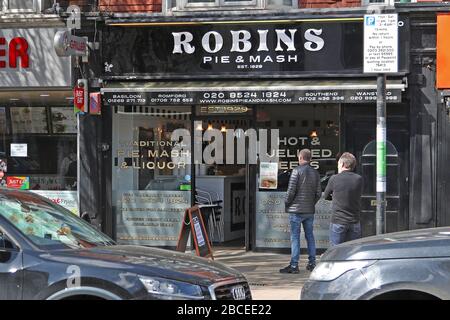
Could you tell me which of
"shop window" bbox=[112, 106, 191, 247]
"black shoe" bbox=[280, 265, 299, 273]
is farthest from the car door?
"shop window" bbox=[112, 106, 191, 247]

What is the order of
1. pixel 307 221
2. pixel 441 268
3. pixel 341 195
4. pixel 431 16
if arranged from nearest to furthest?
pixel 441 268 < pixel 341 195 < pixel 307 221 < pixel 431 16

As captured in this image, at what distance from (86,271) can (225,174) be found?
801 centimetres

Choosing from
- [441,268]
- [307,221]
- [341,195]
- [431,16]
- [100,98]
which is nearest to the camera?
[441,268]

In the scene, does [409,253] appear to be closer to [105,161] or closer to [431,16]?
[431,16]

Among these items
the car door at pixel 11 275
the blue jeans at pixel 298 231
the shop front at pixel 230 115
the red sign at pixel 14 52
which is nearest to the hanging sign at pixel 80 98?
the shop front at pixel 230 115

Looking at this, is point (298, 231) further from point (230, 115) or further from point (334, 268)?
point (334, 268)

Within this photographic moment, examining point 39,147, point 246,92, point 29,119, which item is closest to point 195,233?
point 246,92

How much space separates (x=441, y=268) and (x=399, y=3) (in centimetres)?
758

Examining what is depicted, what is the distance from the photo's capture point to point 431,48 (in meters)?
11.6

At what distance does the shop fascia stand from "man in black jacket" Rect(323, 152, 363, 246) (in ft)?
11.7

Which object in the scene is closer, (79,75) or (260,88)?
(260,88)

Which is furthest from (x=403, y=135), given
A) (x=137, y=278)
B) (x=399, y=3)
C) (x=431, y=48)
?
(x=137, y=278)

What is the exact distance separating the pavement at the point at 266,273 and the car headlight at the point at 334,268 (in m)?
2.65

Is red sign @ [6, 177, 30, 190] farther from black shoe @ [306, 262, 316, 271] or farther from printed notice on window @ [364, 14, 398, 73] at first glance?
printed notice on window @ [364, 14, 398, 73]
